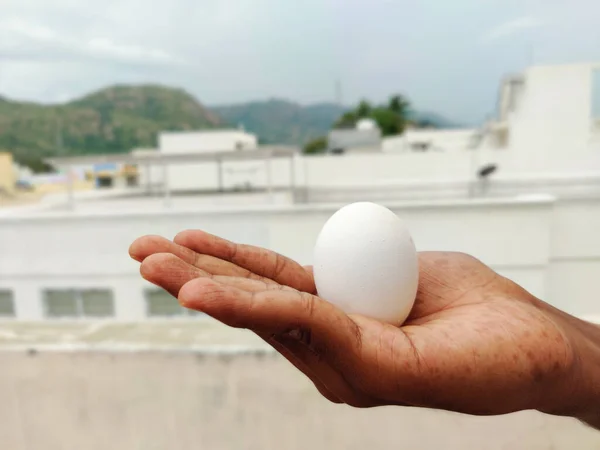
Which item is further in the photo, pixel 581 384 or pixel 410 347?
pixel 581 384

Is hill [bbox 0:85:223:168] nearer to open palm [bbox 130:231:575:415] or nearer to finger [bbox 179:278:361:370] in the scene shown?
open palm [bbox 130:231:575:415]

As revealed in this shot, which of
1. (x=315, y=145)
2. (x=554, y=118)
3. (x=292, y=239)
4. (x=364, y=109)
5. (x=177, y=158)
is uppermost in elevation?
(x=364, y=109)

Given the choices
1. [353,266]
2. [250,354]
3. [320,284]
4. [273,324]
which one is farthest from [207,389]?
[273,324]

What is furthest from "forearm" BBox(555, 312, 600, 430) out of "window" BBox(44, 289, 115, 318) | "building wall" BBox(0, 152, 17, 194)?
"building wall" BBox(0, 152, 17, 194)

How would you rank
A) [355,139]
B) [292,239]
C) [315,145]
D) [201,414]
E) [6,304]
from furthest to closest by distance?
[315,145], [355,139], [6,304], [292,239], [201,414]

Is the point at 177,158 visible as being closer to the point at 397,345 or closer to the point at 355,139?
the point at 397,345

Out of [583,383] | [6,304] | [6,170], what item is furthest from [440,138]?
[583,383]

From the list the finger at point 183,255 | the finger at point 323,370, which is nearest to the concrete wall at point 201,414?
the finger at point 183,255

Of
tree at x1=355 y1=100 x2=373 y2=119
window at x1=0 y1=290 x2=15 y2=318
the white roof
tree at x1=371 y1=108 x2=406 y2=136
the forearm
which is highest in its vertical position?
tree at x1=355 y1=100 x2=373 y2=119
